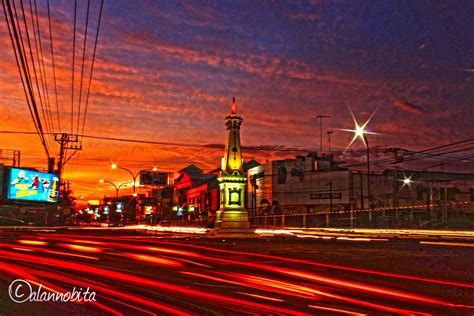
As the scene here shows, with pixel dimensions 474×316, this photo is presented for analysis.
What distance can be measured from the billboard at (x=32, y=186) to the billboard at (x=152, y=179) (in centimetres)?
7336

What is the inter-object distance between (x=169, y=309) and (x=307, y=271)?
6.51 meters

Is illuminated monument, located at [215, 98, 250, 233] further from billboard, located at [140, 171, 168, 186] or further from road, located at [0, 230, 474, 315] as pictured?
billboard, located at [140, 171, 168, 186]

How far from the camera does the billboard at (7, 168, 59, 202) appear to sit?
5132 centimetres

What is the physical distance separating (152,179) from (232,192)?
8966cm

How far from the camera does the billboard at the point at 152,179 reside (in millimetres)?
128875

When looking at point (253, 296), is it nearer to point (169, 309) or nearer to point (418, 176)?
point (169, 309)

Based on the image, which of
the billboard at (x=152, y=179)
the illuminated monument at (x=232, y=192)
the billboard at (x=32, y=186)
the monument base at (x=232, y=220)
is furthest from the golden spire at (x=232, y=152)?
the billboard at (x=152, y=179)

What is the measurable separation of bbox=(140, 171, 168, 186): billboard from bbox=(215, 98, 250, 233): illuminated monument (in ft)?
286

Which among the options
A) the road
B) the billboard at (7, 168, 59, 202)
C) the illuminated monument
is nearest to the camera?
the road

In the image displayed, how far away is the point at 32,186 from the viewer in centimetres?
5278

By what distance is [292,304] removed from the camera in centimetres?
858

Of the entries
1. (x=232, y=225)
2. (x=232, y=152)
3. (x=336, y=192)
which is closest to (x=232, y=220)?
(x=232, y=225)

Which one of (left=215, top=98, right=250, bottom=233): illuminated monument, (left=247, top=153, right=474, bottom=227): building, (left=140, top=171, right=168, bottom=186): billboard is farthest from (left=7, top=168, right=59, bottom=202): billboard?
(left=140, top=171, right=168, bottom=186): billboard

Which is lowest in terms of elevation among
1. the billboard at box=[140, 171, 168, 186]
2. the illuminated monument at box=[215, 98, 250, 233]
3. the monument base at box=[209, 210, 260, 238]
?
the monument base at box=[209, 210, 260, 238]
